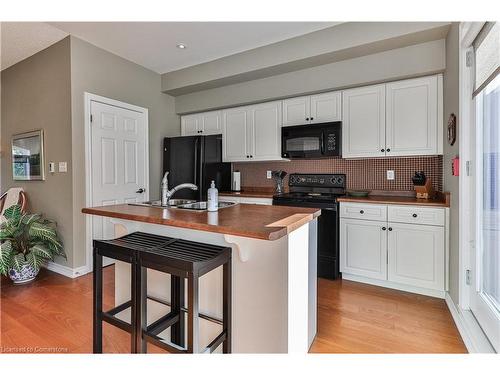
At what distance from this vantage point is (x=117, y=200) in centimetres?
338

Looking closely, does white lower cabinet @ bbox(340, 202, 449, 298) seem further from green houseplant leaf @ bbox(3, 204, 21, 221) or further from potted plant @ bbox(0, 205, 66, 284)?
green houseplant leaf @ bbox(3, 204, 21, 221)

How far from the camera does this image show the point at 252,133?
12.1ft

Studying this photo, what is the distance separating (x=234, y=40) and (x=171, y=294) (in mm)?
2675

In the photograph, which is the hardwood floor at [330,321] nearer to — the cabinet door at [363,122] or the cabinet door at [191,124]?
the cabinet door at [363,122]

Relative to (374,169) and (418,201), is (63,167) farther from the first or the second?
(418,201)

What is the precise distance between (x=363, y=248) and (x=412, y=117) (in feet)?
4.56

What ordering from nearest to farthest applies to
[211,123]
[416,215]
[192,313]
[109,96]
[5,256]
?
[192,313], [416,215], [5,256], [109,96], [211,123]

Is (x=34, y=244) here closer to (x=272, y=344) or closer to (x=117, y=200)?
(x=117, y=200)

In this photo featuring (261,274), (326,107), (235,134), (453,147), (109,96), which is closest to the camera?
(261,274)

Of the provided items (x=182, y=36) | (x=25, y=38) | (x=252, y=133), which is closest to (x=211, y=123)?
(x=252, y=133)

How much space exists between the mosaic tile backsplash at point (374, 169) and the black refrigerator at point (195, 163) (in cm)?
73

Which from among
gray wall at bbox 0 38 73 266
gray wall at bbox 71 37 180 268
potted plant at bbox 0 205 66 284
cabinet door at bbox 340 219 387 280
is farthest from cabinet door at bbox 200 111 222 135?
potted plant at bbox 0 205 66 284

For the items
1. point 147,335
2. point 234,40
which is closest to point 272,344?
point 147,335

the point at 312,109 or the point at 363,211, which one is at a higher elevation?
the point at 312,109
